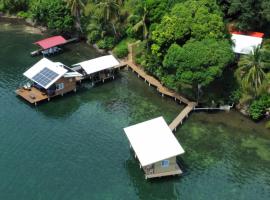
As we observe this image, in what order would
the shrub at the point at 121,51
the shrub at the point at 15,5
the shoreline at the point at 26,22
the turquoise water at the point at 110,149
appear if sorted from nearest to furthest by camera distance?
the turquoise water at the point at 110,149, the shrub at the point at 121,51, the shoreline at the point at 26,22, the shrub at the point at 15,5

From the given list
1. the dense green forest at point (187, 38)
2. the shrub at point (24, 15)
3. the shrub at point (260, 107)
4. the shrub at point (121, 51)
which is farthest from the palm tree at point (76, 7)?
the shrub at point (260, 107)

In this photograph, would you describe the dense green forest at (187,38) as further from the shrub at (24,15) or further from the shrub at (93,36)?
the shrub at (24,15)

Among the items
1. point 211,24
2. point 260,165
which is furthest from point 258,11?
point 260,165

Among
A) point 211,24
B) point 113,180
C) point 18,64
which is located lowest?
point 113,180

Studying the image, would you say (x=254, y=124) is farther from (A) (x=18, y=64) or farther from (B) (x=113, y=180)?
(A) (x=18, y=64)

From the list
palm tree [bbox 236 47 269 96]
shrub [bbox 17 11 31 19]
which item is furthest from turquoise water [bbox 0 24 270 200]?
shrub [bbox 17 11 31 19]

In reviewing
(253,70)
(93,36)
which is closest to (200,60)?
(253,70)
